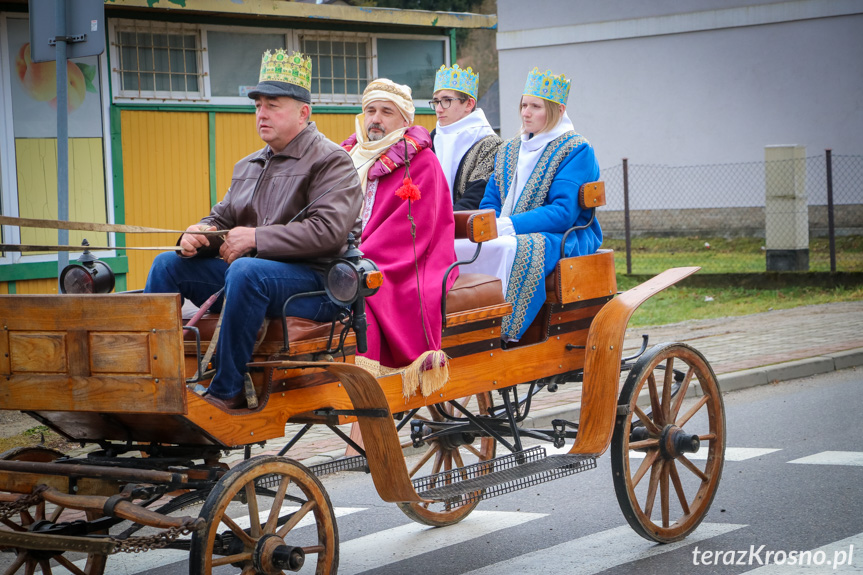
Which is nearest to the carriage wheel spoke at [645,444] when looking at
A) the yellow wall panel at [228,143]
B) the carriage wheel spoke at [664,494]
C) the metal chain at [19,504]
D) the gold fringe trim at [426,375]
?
the carriage wheel spoke at [664,494]

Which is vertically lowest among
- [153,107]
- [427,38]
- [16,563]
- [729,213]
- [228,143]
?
[16,563]

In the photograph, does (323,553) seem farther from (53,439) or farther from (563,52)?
(563,52)

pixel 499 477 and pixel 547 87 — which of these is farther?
pixel 547 87

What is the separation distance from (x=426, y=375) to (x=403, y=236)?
625mm

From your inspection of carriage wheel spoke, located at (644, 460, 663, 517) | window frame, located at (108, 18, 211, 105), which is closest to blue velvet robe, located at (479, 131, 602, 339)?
carriage wheel spoke, located at (644, 460, 663, 517)

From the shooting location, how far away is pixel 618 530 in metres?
5.47

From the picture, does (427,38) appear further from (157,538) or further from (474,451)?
(157,538)

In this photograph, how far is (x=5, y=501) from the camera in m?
3.78

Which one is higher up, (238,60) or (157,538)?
(238,60)

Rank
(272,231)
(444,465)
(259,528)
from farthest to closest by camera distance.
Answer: (444,465), (272,231), (259,528)

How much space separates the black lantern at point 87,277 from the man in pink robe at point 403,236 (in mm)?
1109

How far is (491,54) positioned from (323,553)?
39.5 m

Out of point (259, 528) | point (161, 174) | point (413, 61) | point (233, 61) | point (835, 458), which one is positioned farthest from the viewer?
point (413, 61)

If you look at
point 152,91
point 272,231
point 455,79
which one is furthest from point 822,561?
point 152,91
